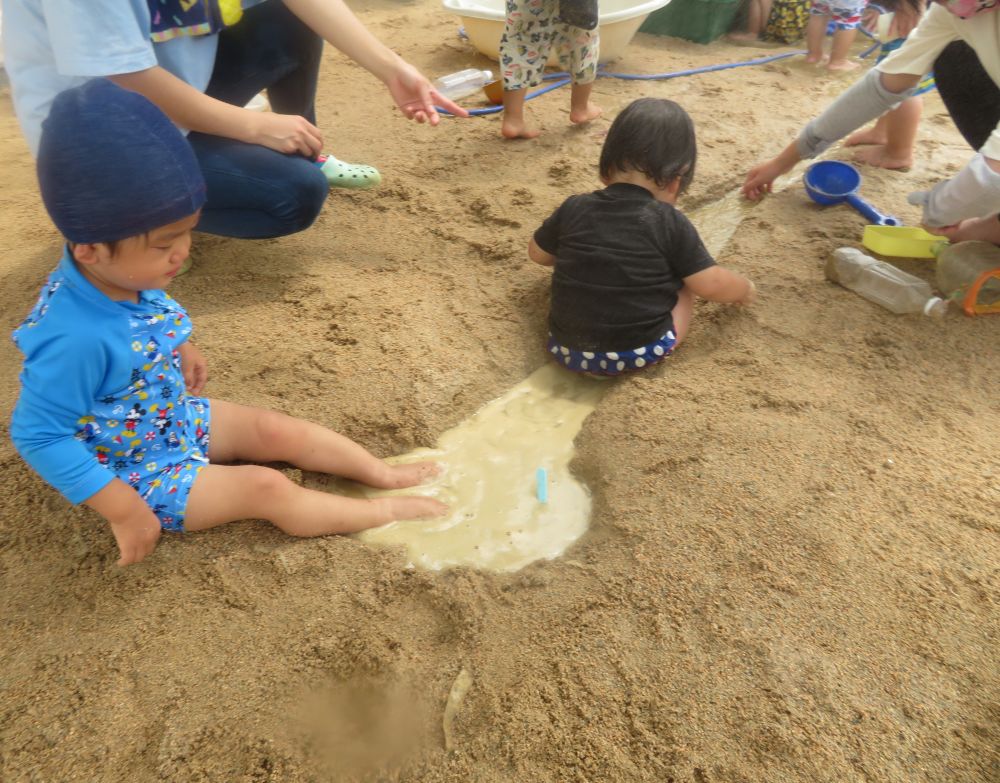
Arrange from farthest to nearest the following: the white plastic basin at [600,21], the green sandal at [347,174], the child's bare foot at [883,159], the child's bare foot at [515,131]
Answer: the white plastic basin at [600,21]
the child's bare foot at [515,131]
the child's bare foot at [883,159]
the green sandal at [347,174]

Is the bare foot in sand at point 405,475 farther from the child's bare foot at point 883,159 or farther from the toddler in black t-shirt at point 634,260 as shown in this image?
the child's bare foot at point 883,159

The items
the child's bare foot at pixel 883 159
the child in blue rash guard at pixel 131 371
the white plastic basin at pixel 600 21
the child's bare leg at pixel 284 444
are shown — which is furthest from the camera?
the white plastic basin at pixel 600 21

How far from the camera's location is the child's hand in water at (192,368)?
1542 millimetres

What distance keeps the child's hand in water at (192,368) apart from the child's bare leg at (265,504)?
256 mm

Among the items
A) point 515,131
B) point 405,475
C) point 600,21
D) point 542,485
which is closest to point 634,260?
point 542,485

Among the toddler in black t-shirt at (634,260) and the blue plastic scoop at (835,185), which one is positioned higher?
the toddler in black t-shirt at (634,260)

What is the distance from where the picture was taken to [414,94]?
6.65ft

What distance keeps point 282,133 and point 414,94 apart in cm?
39

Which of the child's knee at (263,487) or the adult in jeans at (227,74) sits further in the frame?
the adult in jeans at (227,74)

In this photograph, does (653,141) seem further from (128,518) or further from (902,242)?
(128,518)

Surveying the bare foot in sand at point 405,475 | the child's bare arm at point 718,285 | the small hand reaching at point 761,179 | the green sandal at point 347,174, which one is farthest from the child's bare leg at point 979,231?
the green sandal at point 347,174

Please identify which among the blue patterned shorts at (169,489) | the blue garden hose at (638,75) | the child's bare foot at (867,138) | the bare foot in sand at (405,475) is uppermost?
the blue patterned shorts at (169,489)

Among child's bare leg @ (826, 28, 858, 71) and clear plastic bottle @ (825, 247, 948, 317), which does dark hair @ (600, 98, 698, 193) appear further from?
child's bare leg @ (826, 28, 858, 71)

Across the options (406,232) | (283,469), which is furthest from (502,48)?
(283,469)
